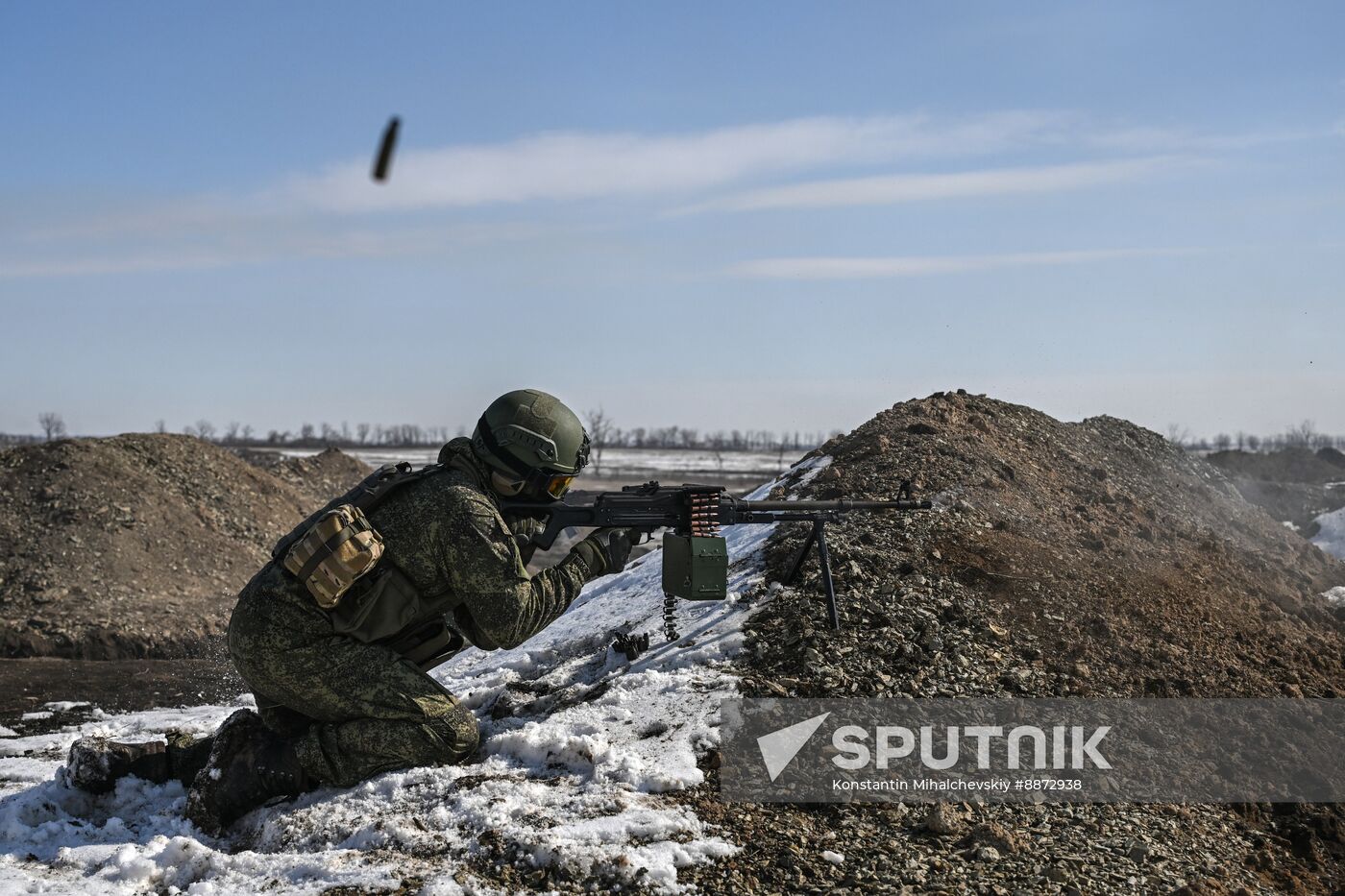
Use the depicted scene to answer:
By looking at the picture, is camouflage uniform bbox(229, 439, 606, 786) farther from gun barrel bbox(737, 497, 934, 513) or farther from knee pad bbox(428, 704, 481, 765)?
gun barrel bbox(737, 497, 934, 513)

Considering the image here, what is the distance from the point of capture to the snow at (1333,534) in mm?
18078

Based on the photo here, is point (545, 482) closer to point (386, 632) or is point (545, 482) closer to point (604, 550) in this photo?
point (604, 550)

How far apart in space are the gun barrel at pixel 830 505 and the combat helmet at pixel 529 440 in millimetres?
1544

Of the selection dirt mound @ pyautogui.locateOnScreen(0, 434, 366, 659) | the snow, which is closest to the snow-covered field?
dirt mound @ pyautogui.locateOnScreen(0, 434, 366, 659)

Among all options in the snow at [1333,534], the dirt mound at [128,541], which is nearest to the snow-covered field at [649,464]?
the dirt mound at [128,541]

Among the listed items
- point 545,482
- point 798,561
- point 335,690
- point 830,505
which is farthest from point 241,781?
point 830,505

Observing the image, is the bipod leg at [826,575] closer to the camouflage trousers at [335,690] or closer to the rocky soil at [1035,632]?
the rocky soil at [1035,632]

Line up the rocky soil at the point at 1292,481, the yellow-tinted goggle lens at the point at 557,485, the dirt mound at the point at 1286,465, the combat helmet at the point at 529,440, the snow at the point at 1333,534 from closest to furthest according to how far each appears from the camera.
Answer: the combat helmet at the point at 529,440, the yellow-tinted goggle lens at the point at 557,485, the snow at the point at 1333,534, the rocky soil at the point at 1292,481, the dirt mound at the point at 1286,465

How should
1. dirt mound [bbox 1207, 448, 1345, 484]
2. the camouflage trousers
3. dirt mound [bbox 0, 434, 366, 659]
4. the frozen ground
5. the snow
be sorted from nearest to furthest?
1. the frozen ground
2. the camouflage trousers
3. dirt mound [bbox 0, 434, 366, 659]
4. the snow
5. dirt mound [bbox 1207, 448, 1345, 484]

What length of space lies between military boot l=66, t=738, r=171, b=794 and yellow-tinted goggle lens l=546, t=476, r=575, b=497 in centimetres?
282

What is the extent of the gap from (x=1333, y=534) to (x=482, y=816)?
18.4 m

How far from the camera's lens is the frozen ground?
5012 millimetres

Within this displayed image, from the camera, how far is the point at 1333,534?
62.0 feet

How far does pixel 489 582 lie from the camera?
19.6 ft
